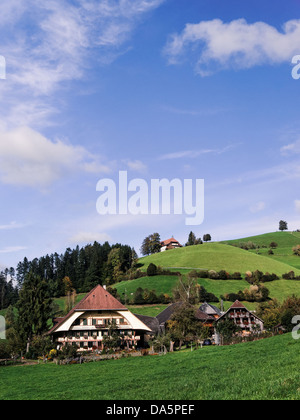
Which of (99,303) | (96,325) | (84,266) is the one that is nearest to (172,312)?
(99,303)

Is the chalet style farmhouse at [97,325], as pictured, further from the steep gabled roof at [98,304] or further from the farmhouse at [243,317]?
the farmhouse at [243,317]

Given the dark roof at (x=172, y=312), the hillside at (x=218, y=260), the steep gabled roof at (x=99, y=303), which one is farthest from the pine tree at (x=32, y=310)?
the hillside at (x=218, y=260)

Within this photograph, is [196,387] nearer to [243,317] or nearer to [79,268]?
[243,317]

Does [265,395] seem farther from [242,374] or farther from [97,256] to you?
[97,256]

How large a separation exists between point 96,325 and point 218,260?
7712 centimetres

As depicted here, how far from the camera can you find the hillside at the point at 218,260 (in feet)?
413

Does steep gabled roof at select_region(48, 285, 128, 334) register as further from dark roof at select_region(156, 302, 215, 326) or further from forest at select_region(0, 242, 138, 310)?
forest at select_region(0, 242, 138, 310)

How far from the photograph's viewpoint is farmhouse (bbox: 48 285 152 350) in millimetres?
61531

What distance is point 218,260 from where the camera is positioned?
133000 mm

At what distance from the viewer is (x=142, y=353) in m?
48.6

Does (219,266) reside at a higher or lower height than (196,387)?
higher
